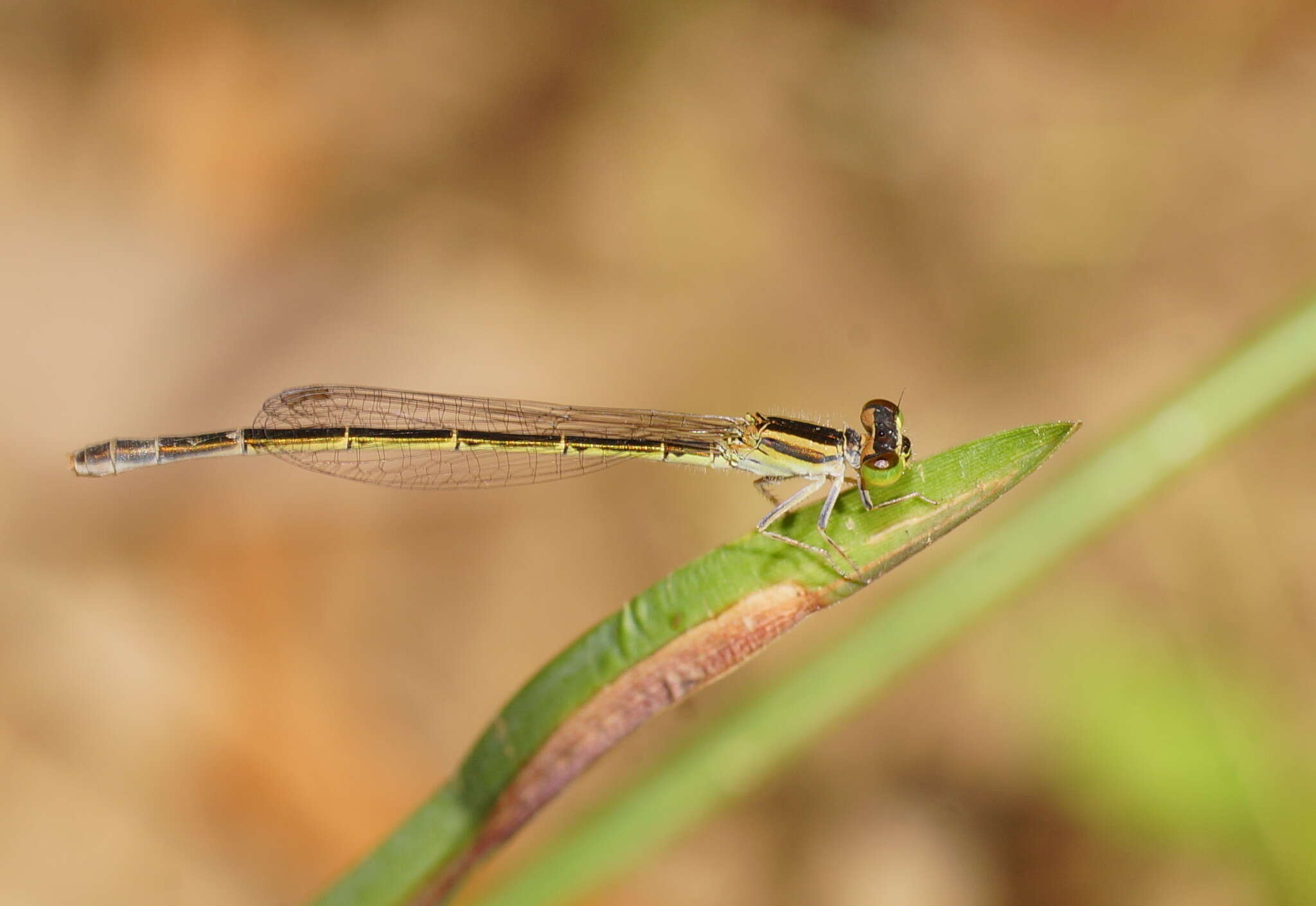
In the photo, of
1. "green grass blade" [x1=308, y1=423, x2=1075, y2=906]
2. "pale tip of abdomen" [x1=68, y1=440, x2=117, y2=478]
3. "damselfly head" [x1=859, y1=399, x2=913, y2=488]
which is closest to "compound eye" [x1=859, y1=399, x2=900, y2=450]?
"damselfly head" [x1=859, y1=399, x2=913, y2=488]

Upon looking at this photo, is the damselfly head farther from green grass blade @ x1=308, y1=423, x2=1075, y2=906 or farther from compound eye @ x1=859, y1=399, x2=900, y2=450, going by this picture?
green grass blade @ x1=308, y1=423, x2=1075, y2=906

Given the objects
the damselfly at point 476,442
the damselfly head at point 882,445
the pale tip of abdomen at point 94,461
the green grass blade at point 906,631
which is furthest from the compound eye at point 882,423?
the pale tip of abdomen at point 94,461

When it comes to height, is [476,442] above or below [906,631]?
above

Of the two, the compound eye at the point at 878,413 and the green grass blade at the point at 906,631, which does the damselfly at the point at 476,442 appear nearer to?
the compound eye at the point at 878,413

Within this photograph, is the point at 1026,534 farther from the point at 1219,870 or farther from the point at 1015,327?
the point at 1015,327

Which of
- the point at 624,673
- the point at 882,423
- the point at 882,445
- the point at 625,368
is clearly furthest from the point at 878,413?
the point at 625,368

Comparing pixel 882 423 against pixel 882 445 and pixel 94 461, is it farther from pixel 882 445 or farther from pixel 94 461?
pixel 94 461
